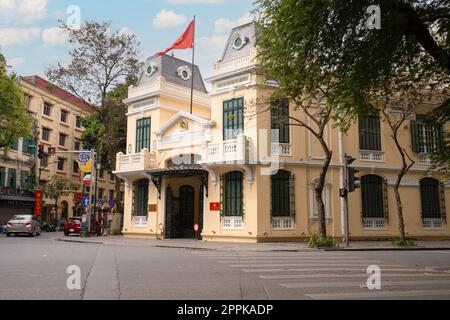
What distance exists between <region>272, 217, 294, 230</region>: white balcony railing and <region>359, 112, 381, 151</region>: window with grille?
6.49 m

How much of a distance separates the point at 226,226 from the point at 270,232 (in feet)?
8.46

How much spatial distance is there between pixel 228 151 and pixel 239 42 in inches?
270

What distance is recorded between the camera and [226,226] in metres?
24.3

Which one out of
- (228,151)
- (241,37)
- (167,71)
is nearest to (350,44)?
(228,151)

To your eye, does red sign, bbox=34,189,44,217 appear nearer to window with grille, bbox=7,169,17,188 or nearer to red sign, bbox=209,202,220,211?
window with grille, bbox=7,169,17,188

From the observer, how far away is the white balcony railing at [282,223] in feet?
76.6

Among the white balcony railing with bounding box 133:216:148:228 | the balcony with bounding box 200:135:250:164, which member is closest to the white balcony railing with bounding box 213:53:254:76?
the balcony with bounding box 200:135:250:164

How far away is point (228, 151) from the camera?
23672mm

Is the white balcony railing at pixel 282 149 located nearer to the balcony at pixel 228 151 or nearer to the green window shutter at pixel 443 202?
the balcony at pixel 228 151
